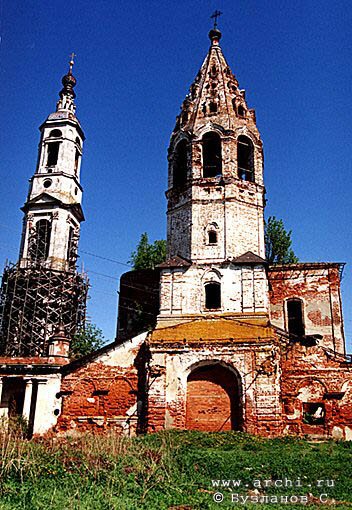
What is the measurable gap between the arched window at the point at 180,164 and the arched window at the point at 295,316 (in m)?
8.09

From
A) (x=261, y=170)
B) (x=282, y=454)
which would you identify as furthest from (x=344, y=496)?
(x=261, y=170)

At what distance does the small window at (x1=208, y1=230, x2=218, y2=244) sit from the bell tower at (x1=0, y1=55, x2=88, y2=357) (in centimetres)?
1376

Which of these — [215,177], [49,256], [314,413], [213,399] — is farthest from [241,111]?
[49,256]

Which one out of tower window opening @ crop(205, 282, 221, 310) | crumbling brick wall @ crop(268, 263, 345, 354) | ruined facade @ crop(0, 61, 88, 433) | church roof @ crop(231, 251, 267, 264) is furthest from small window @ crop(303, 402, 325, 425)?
ruined facade @ crop(0, 61, 88, 433)

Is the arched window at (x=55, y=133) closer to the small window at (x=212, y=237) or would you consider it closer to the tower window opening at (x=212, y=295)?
the small window at (x=212, y=237)

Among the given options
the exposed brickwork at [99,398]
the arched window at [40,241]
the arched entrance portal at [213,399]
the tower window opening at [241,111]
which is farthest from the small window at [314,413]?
the arched window at [40,241]

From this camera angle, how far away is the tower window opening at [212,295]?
802 inches

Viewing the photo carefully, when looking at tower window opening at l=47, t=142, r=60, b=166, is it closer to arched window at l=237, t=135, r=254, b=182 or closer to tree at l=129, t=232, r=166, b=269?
tree at l=129, t=232, r=166, b=269

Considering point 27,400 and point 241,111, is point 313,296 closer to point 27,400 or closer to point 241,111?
point 241,111

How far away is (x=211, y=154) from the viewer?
76.7 feet

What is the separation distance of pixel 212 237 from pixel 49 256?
1602cm

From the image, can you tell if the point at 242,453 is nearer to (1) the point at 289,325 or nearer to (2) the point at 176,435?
(2) the point at 176,435

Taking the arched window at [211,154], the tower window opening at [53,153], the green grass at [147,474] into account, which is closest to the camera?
the green grass at [147,474]

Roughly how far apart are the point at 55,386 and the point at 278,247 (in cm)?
1974
